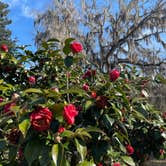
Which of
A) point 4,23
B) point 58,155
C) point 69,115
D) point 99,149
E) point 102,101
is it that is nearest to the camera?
point 58,155

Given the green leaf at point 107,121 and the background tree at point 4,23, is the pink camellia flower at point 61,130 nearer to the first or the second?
the green leaf at point 107,121

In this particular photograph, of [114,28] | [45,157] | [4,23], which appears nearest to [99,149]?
[45,157]

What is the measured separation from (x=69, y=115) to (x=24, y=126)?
0.21 m

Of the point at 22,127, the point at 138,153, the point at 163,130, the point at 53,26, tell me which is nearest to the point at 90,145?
the point at 22,127

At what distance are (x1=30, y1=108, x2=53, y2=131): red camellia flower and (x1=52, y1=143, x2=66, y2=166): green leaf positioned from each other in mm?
96

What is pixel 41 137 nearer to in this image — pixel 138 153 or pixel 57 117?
pixel 57 117

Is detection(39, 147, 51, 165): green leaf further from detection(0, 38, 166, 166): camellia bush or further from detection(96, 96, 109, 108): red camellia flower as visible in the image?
detection(96, 96, 109, 108): red camellia flower

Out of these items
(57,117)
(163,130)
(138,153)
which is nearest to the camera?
(57,117)

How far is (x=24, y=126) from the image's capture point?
179 cm

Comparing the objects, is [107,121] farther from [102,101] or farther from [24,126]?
[24,126]

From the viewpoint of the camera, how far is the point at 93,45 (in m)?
22.0

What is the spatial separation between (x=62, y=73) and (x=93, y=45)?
18.5 m

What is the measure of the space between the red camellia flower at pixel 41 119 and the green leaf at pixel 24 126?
2cm

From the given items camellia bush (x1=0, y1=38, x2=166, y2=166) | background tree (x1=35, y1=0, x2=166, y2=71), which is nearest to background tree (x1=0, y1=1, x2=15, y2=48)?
background tree (x1=35, y1=0, x2=166, y2=71)
